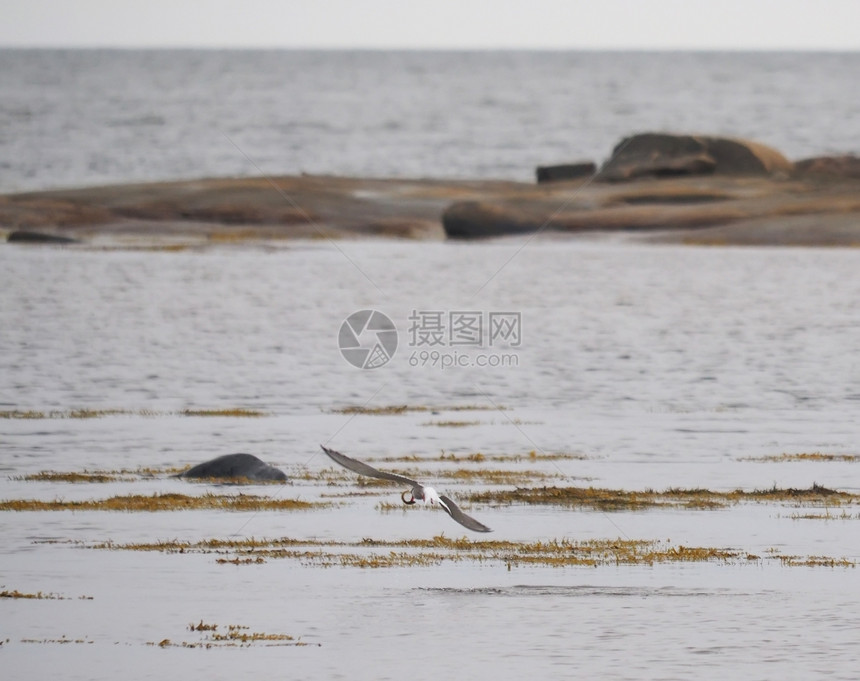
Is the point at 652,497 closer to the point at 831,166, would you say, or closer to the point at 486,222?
the point at 486,222

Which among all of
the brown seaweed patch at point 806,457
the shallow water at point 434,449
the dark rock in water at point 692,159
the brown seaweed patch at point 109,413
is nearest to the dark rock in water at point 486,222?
the dark rock in water at point 692,159

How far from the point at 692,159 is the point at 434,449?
42614mm

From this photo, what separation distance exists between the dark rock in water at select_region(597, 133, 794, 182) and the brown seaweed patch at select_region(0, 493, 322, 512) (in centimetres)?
4612

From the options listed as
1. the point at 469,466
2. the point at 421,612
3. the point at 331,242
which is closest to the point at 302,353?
the point at 469,466

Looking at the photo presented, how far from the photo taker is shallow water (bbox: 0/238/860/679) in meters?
14.7

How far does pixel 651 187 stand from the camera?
6388cm

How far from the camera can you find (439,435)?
26156mm

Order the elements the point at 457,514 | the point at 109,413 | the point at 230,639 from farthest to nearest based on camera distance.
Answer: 1. the point at 109,413
2. the point at 457,514
3. the point at 230,639

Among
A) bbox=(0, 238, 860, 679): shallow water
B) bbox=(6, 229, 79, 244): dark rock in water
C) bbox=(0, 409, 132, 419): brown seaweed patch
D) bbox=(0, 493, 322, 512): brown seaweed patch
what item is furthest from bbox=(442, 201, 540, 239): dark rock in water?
bbox=(0, 493, 322, 512): brown seaweed patch

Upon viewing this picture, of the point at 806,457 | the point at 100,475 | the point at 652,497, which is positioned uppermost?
the point at 806,457

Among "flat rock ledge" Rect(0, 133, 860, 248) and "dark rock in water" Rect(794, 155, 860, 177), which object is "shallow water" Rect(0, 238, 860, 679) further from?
"dark rock in water" Rect(794, 155, 860, 177)

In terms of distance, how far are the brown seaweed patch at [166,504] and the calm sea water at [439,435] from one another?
1.05 ft

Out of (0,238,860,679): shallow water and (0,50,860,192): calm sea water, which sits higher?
(0,50,860,192): calm sea water

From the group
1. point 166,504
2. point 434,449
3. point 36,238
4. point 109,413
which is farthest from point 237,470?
point 36,238
